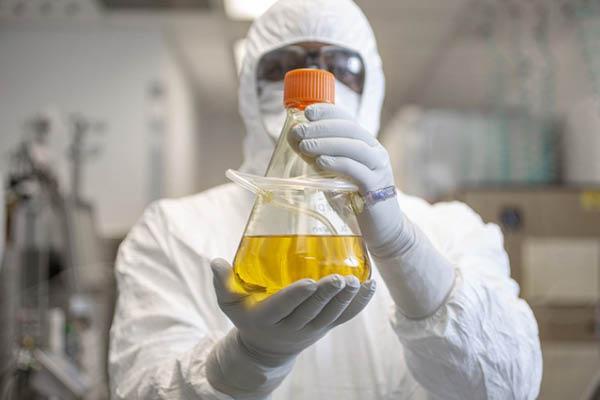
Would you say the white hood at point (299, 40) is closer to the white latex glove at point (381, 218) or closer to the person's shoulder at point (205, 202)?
the person's shoulder at point (205, 202)

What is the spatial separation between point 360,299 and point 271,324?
84mm

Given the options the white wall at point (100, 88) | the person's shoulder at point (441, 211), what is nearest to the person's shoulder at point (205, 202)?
the person's shoulder at point (441, 211)

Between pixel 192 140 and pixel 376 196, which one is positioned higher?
pixel 376 196

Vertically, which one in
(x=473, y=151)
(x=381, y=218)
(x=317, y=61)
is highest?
(x=317, y=61)

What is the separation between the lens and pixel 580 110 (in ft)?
6.89

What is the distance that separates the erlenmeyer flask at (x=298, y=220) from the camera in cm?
55

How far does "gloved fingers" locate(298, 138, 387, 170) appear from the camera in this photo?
56cm

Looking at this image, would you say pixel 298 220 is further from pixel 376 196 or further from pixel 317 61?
pixel 317 61

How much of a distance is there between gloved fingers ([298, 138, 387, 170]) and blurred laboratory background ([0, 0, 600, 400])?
41.4 inches

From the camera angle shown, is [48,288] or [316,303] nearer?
[316,303]

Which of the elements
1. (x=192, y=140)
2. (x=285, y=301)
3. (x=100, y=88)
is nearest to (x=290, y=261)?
(x=285, y=301)

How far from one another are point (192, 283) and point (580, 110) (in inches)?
66.1

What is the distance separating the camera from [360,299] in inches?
23.1

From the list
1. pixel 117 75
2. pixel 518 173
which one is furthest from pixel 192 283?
pixel 117 75
